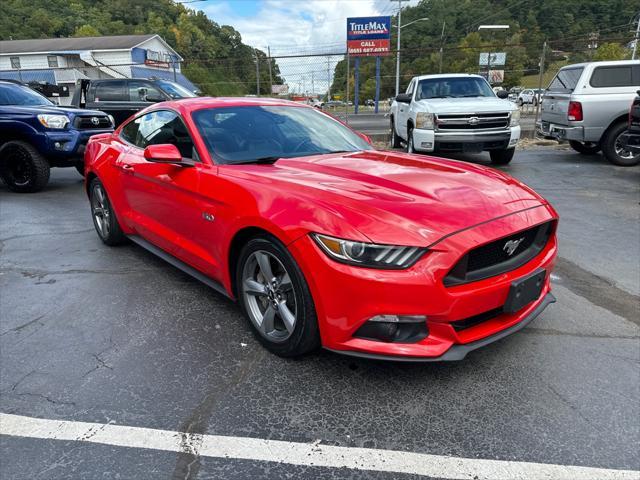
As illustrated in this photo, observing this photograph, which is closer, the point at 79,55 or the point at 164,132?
the point at 164,132

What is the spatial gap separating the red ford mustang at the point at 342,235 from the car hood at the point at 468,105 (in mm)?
5433

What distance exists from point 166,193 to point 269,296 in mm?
1354

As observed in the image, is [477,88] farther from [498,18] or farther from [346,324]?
[498,18]

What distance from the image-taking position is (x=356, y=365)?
2.68 metres

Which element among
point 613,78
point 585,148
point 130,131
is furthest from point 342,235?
point 585,148

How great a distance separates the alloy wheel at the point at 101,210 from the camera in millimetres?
4738

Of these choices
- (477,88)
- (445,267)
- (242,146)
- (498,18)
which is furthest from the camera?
(498,18)

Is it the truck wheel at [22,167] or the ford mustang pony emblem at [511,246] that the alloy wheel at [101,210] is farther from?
the ford mustang pony emblem at [511,246]

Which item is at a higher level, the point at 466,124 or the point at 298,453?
the point at 466,124

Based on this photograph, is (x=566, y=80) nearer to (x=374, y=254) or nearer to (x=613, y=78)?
(x=613, y=78)

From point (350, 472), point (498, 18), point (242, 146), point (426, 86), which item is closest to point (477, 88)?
point (426, 86)

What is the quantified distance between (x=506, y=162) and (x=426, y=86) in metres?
2.36

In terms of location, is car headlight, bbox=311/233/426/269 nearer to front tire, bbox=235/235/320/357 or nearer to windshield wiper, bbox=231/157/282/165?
front tire, bbox=235/235/320/357

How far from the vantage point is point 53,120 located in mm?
7371
